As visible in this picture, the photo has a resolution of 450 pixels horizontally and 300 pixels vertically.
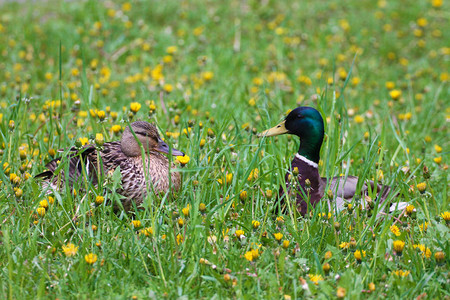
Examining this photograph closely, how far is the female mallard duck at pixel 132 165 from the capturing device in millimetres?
3629

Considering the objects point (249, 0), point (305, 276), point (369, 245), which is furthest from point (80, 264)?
point (249, 0)

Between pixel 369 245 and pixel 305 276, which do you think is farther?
pixel 369 245

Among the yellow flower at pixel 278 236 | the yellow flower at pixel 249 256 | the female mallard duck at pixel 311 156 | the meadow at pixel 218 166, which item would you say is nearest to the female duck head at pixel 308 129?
the female mallard duck at pixel 311 156

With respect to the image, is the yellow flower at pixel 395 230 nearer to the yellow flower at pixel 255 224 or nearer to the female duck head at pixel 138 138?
the yellow flower at pixel 255 224

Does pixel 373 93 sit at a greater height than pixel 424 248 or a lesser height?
lesser

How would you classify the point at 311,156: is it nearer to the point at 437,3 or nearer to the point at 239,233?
the point at 239,233

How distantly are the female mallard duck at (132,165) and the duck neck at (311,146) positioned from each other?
74cm

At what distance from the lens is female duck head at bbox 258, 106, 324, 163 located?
12.4 feet

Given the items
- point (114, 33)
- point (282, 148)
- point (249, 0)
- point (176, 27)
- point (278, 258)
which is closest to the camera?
point (278, 258)

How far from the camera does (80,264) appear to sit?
2770mm

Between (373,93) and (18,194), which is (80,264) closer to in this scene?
(18,194)

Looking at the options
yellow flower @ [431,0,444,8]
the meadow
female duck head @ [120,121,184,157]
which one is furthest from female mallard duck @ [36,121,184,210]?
yellow flower @ [431,0,444,8]

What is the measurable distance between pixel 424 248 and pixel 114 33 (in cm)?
523

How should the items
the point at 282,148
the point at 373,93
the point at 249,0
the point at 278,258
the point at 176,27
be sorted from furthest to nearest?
the point at 249,0 < the point at 176,27 < the point at 373,93 < the point at 282,148 < the point at 278,258
